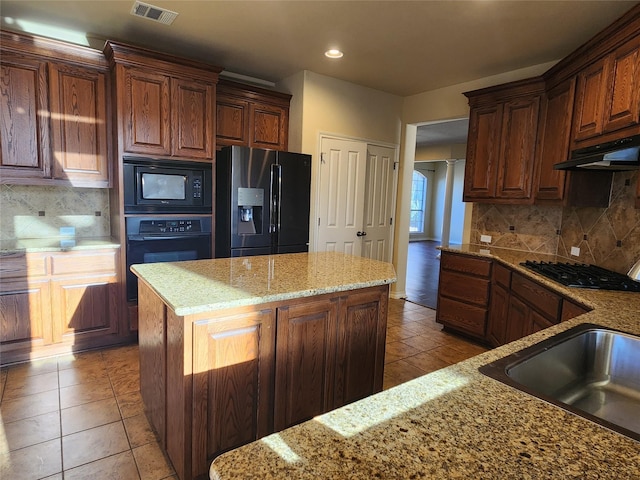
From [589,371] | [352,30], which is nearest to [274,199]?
[352,30]

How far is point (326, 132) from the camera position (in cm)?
420

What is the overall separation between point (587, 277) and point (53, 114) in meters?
4.08

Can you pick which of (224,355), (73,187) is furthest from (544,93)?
(73,187)

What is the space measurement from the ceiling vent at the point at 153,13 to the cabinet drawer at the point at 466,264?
3187mm

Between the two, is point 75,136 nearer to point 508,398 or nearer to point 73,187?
point 73,187

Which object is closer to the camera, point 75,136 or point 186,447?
point 186,447

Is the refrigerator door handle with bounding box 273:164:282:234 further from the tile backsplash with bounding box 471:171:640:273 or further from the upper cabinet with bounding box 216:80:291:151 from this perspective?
the tile backsplash with bounding box 471:171:640:273

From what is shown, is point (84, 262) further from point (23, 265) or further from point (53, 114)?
point (53, 114)

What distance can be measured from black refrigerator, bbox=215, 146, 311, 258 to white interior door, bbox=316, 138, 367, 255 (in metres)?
0.42

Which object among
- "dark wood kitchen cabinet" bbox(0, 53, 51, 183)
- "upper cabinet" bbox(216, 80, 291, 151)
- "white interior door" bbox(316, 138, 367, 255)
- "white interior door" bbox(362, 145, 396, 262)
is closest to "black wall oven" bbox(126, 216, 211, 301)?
"dark wood kitchen cabinet" bbox(0, 53, 51, 183)

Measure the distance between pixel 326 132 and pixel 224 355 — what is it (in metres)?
3.16

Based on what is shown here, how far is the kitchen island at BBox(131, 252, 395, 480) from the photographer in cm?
156

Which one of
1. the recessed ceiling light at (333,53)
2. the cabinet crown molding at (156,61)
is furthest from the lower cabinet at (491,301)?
the cabinet crown molding at (156,61)

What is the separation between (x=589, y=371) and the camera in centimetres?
133
